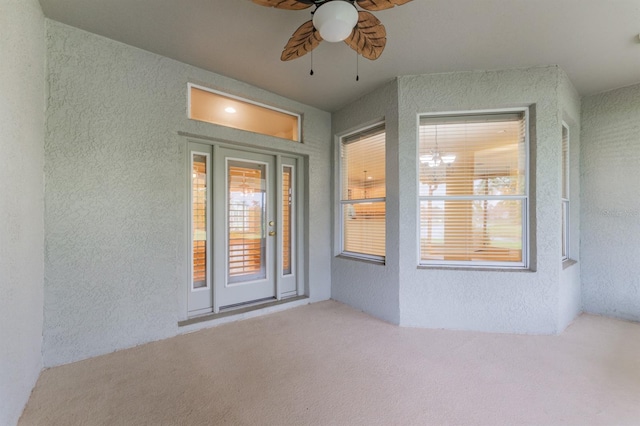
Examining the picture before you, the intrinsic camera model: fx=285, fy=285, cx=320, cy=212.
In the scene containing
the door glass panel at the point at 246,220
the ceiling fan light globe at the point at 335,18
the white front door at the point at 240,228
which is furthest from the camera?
the door glass panel at the point at 246,220

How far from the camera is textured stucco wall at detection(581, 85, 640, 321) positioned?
3168mm

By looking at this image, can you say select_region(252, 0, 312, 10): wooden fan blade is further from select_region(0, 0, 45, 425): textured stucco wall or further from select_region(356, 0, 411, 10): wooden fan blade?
select_region(0, 0, 45, 425): textured stucco wall

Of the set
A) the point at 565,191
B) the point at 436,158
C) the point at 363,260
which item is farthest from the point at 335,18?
the point at 565,191

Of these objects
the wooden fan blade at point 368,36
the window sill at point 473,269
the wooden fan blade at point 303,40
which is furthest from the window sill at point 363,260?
the wooden fan blade at point 303,40

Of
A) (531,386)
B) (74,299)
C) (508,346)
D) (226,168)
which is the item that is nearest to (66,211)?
(74,299)

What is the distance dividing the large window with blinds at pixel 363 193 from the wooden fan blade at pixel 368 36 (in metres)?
1.46

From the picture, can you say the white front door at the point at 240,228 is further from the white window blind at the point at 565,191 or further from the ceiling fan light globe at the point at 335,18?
the white window blind at the point at 565,191

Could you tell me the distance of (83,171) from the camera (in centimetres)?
227

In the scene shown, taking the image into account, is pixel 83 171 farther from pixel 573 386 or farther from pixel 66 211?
pixel 573 386

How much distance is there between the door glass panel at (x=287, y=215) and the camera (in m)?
3.71

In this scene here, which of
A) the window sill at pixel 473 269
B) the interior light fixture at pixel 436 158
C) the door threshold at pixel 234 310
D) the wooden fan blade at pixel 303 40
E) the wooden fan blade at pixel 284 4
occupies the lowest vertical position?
the door threshold at pixel 234 310

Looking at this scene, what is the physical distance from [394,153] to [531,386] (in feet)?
7.46

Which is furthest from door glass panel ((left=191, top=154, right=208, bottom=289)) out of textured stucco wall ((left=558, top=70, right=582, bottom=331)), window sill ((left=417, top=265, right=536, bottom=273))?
textured stucco wall ((left=558, top=70, right=582, bottom=331))

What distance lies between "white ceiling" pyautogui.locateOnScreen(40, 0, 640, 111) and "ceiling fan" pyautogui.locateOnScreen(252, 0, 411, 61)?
0.36 meters
